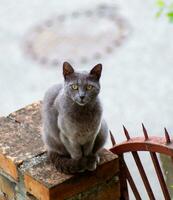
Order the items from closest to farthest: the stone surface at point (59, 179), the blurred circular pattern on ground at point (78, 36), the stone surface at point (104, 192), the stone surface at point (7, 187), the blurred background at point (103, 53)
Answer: the stone surface at point (59, 179)
the stone surface at point (104, 192)
the stone surface at point (7, 187)
the blurred background at point (103, 53)
the blurred circular pattern on ground at point (78, 36)

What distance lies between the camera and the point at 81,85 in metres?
2.62

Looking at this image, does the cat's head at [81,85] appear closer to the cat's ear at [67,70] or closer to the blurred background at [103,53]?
the cat's ear at [67,70]

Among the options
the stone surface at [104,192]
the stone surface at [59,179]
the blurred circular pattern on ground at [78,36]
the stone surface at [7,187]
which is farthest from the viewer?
the blurred circular pattern on ground at [78,36]

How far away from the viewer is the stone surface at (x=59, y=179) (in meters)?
2.60

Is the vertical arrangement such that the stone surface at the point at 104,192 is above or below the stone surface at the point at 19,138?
below

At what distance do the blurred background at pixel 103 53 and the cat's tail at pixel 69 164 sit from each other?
1.89 meters

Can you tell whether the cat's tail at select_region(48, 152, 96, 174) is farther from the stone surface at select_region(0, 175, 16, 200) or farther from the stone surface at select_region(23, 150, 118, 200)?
the stone surface at select_region(0, 175, 16, 200)

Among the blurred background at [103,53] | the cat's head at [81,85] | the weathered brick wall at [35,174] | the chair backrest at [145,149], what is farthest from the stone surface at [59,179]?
the blurred background at [103,53]

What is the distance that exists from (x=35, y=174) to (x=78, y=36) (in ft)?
13.3

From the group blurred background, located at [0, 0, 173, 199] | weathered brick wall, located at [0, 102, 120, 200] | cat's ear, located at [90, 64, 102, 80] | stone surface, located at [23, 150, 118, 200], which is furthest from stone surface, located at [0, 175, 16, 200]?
blurred background, located at [0, 0, 173, 199]

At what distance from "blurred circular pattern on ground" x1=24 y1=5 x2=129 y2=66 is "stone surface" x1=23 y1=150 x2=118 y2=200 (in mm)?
3349

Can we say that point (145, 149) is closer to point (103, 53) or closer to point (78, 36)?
point (103, 53)

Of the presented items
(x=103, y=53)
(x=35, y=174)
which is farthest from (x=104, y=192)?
(x=103, y=53)

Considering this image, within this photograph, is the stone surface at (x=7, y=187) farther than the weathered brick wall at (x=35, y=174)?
Yes
